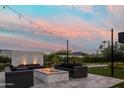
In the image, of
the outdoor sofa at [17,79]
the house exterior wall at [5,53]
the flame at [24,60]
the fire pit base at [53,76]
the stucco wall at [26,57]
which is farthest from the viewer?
the flame at [24,60]

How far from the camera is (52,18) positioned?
8.62 meters

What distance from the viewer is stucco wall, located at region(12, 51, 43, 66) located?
10820mm

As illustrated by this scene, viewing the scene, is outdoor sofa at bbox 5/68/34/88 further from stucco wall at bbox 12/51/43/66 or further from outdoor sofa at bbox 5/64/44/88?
stucco wall at bbox 12/51/43/66

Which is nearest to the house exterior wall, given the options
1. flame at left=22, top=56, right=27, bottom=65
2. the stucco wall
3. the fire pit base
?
the stucco wall

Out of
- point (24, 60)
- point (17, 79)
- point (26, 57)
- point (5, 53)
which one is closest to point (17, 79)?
point (17, 79)

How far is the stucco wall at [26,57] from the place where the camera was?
1082cm

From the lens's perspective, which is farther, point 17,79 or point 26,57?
point 26,57

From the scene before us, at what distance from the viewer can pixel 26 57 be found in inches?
440

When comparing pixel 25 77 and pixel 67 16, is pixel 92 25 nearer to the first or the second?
pixel 67 16

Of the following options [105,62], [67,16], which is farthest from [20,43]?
[105,62]

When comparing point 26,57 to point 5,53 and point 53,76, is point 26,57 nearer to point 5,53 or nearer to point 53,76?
point 5,53

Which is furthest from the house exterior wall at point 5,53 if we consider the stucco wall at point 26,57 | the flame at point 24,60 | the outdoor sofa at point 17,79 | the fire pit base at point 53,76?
the outdoor sofa at point 17,79

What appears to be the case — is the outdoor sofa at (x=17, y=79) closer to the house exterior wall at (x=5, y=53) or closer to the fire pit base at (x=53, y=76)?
the fire pit base at (x=53, y=76)

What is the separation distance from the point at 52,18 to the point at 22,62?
3548 mm
